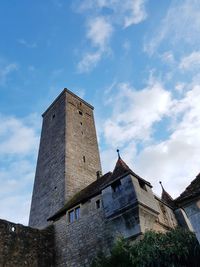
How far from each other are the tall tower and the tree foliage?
7.90 meters

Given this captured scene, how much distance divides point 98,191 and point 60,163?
660cm

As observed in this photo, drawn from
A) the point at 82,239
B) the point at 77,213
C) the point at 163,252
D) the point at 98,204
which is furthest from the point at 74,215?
the point at 163,252

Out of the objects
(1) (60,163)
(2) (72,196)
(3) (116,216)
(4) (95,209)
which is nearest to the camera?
(3) (116,216)

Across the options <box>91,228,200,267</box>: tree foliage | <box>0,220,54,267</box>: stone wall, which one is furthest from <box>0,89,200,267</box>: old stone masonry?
<box>91,228,200,267</box>: tree foliage

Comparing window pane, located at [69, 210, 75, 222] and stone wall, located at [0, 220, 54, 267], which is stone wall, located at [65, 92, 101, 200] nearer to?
window pane, located at [69, 210, 75, 222]

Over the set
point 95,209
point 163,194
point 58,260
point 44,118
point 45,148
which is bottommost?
point 58,260

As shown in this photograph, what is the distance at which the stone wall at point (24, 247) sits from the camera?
1182 centimetres

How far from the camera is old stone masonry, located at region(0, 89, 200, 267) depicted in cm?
1095

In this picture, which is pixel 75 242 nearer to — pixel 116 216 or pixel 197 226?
pixel 116 216

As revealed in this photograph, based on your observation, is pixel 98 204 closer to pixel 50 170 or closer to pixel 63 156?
pixel 63 156

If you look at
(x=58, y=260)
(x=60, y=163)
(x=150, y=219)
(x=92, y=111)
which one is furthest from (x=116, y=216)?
(x=92, y=111)

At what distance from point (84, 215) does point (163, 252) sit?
5357mm

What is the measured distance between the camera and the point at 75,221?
44.0 feet

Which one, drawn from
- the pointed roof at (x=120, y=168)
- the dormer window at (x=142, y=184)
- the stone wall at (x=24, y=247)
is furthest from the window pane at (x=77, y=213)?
the dormer window at (x=142, y=184)
